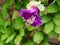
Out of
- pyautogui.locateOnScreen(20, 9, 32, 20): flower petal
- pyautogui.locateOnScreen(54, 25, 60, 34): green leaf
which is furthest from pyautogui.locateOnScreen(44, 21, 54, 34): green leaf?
pyautogui.locateOnScreen(20, 9, 32, 20): flower petal

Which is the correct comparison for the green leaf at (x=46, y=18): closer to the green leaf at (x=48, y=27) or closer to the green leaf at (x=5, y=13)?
the green leaf at (x=48, y=27)

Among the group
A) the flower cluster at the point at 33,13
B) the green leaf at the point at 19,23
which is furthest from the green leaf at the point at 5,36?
the flower cluster at the point at 33,13

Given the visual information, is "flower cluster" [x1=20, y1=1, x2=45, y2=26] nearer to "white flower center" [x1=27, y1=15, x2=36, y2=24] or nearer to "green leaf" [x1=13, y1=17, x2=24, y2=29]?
"white flower center" [x1=27, y1=15, x2=36, y2=24]

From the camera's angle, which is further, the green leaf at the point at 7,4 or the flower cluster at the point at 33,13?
the green leaf at the point at 7,4

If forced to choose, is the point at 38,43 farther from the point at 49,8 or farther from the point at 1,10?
the point at 1,10

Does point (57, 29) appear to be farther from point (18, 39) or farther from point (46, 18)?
point (18, 39)

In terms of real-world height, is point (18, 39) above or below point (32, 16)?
below

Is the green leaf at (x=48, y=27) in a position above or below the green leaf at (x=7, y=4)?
below

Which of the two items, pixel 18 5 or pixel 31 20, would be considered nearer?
pixel 31 20

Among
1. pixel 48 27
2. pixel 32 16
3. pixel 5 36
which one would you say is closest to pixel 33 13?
pixel 32 16
